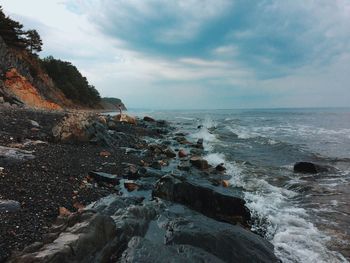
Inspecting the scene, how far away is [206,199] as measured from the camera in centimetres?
870

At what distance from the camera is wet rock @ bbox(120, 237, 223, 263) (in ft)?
16.2

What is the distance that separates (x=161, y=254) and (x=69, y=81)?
7620 centimetres

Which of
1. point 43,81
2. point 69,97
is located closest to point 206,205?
point 43,81

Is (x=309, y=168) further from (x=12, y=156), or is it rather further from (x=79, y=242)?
(x=79, y=242)

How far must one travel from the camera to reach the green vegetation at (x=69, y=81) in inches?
2768

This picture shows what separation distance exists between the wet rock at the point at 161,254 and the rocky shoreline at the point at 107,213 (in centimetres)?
2

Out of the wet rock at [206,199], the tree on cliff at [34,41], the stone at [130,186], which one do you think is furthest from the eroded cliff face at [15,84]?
the wet rock at [206,199]

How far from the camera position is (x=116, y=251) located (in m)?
5.29

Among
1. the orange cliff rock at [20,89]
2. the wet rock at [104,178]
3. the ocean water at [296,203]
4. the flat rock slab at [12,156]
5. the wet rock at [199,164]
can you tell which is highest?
the orange cliff rock at [20,89]

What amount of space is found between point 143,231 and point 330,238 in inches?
191

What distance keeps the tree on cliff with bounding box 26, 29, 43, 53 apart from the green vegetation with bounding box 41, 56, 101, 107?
8960mm

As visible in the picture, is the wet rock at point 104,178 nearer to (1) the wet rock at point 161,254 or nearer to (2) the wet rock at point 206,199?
(2) the wet rock at point 206,199

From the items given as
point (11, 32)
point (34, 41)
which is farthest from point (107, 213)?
point (34, 41)

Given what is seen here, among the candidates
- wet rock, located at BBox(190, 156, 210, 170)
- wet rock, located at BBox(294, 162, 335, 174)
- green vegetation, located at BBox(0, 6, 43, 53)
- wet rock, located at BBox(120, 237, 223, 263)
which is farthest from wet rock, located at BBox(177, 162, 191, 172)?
green vegetation, located at BBox(0, 6, 43, 53)
